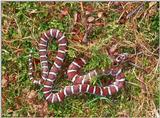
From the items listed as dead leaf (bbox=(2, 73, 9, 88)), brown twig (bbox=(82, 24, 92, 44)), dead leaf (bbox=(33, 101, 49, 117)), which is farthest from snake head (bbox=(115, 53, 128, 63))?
dead leaf (bbox=(2, 73, 9, 88))

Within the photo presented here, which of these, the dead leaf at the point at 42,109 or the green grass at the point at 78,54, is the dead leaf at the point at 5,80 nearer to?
the green grass at the point at 78,54

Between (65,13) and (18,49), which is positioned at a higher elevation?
(65,13)

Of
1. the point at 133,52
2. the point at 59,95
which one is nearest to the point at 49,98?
the point at 59,95

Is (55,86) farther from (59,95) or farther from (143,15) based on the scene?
(143,15)

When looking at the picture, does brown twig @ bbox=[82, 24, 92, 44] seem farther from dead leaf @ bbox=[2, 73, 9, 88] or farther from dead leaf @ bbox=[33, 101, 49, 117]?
dead leaf @ bbox=[2, 73, 9, 88]

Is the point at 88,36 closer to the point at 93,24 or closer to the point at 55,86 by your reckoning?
the point at 93,24

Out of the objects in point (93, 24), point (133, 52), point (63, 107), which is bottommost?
point (63, 107)

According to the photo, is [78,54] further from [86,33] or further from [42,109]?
[42,109]
